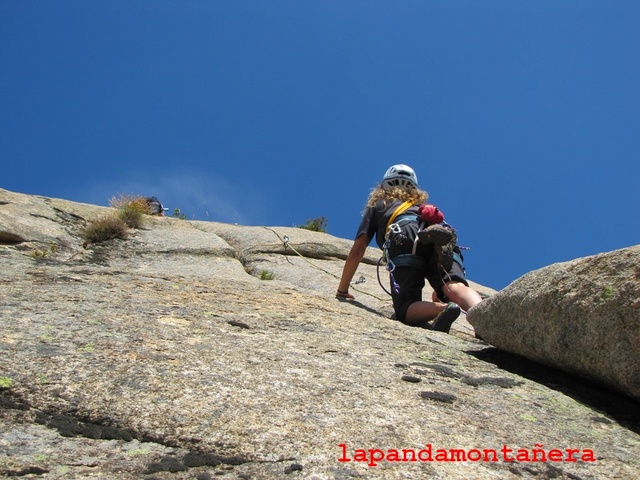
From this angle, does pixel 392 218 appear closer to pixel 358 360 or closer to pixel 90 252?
pixel 358 360

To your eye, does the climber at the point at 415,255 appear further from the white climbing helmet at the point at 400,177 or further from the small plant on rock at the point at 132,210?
the small plant on rock at the point at 132,210

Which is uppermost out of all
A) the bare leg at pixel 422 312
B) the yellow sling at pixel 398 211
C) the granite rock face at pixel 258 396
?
the yellow sling at pixel 398 211

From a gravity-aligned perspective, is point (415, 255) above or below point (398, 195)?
below

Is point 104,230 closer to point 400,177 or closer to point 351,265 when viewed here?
point 351,265

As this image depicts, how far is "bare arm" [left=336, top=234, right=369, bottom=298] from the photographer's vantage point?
8.29 meters

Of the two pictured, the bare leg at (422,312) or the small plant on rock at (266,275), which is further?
the small plant on rock at (266,275)

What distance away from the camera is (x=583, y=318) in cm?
470

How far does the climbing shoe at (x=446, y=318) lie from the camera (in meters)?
6.70

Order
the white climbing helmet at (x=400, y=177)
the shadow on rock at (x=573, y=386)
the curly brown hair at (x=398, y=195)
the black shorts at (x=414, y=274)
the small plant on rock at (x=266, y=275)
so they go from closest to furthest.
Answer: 1. the shadow on rock at (x=573, y=386)
2. the black shorts at (x=414, y=274)
3. the curly brown hair at (x=398, y=195)
4. the white climbing helmet at (x=400, y=177)
5. the small plant on rock at (x=266, y=275)

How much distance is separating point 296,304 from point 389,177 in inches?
142

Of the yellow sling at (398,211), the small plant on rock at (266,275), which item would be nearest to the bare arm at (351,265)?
the yellow sling at (398,211)

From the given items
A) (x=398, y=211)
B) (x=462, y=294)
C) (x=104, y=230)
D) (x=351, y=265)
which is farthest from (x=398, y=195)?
(x=104, y=230)

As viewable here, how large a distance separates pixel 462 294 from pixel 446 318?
0.88 m

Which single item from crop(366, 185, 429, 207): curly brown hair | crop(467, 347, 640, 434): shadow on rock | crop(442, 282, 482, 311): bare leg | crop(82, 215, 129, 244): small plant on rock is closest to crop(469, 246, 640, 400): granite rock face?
crop(467, 347, 640, 434): shadow on rock
